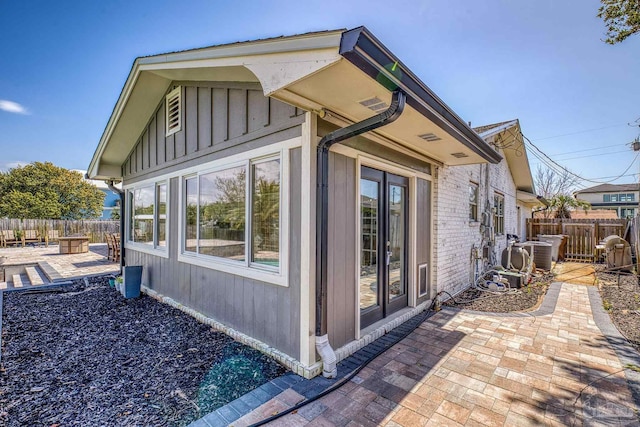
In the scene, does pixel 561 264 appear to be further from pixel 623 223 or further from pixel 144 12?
pixel 144 12

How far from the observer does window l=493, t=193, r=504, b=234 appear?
8.73 meters

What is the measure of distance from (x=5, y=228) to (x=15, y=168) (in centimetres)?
594

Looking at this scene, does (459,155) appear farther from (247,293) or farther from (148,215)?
(148,215)

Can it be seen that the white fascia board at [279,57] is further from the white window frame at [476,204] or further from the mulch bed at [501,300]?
the white window frame at [476,204]

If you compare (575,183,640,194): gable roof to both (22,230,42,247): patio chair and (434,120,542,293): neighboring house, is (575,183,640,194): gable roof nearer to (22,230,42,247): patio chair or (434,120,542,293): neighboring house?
(434,120,542,293): neighboring house

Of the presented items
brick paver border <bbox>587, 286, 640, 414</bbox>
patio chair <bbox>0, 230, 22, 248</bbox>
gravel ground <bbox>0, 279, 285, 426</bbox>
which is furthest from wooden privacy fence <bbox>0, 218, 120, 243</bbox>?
brick paver border <bbox>587, 286, 640, 414</bbox>

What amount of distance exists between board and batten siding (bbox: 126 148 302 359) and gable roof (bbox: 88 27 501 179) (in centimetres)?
77

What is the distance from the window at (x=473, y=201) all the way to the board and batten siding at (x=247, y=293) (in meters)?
5.42

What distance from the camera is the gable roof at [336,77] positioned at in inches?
74.6

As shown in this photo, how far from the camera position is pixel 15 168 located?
20.3 m

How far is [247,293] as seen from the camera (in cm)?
367

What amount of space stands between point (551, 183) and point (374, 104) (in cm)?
3220

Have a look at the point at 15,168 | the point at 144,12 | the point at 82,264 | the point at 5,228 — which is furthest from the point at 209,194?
the point at 15,168

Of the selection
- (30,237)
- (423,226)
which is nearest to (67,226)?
(30,237)
